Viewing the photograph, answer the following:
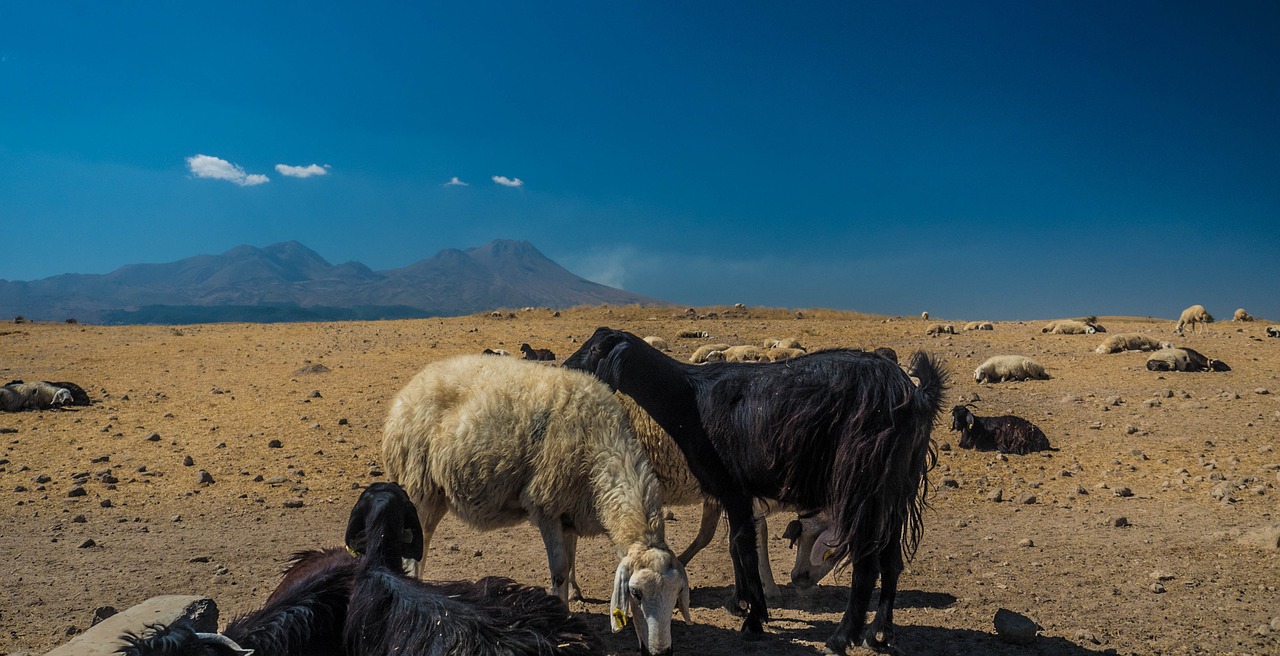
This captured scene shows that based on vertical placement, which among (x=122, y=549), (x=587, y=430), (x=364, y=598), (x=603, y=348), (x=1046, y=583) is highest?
(x=603, y=348)

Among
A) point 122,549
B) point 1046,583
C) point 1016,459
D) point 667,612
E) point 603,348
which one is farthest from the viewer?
point 1016,459

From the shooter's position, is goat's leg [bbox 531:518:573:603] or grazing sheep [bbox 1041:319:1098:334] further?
grazing sheep [bbox 1041:319:1098:334]

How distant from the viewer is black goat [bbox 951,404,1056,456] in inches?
484

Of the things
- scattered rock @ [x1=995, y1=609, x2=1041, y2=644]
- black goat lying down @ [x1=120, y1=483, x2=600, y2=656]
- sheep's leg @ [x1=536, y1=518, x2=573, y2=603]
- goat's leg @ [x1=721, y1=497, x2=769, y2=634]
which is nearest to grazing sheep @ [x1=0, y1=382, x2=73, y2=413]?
black goat lying down @ [x1=120, y1=483, x2=600, y2=656]

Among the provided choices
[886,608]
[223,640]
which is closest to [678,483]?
[886,608]

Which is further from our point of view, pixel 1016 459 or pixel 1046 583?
pixel 1016 459

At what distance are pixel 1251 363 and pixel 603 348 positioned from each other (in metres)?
19.7

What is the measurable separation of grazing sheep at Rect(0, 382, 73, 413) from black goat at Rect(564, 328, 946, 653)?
15449 millimetres

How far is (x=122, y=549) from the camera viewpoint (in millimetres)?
8125

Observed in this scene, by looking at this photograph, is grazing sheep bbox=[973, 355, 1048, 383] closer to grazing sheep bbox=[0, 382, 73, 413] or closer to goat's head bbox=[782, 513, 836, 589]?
goat's head bbox=[782, 513, 836, 589]

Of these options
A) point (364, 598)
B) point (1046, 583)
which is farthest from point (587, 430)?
point (1046, 583)

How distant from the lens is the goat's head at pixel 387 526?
4.55m

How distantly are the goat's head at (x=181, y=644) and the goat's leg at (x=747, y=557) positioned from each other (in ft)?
10.7

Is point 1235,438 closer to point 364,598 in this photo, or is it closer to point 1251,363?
point 1251,363
